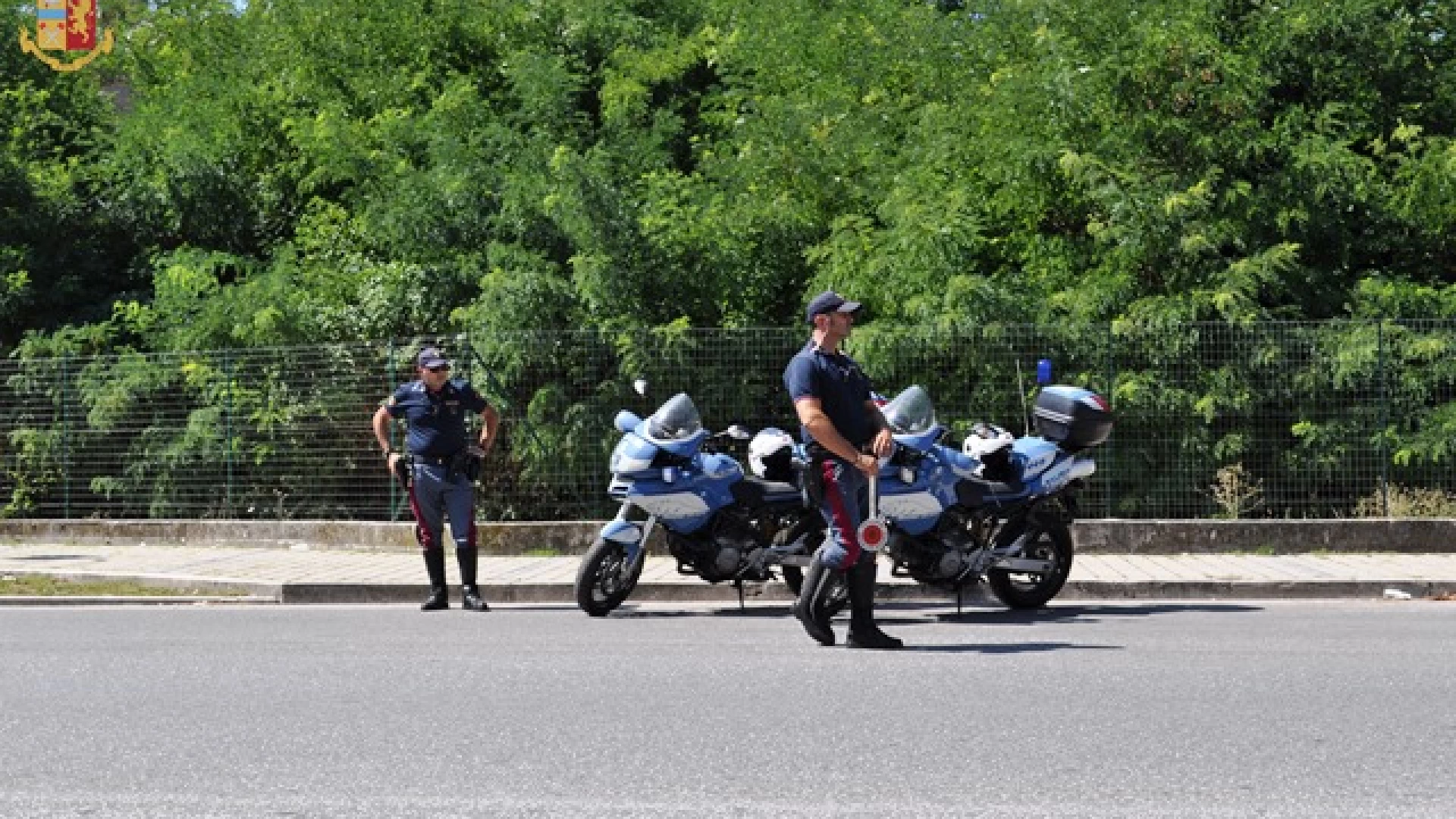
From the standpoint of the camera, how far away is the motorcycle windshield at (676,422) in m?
13.1

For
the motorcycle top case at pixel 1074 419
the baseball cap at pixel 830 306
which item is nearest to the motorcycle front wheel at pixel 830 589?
the baseball cap at pixel 830 306

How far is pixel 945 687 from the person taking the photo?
9086 mm

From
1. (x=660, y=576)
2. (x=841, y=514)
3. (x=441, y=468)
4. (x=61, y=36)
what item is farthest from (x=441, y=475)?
(x=61, y=36)

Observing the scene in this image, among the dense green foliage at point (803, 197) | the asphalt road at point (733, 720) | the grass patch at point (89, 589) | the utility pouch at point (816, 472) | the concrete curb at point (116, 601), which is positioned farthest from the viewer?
the dense green foliage at point (803, 197)

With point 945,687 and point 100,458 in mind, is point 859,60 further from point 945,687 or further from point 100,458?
point 945,687

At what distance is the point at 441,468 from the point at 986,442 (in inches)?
148

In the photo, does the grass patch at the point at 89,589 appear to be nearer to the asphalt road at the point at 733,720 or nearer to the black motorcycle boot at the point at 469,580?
the black motorcycle boot at the point at 469,580

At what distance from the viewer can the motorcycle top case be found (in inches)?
523

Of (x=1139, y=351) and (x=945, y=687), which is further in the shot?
(x=1139, y=351)

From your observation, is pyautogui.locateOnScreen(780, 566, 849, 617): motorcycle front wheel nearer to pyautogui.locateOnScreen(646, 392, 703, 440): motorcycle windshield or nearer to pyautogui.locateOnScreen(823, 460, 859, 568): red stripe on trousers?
pyautogui.locateOnScreen(823, 460, 859, 568): red stripe on trousers

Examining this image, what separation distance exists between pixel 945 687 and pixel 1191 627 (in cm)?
333

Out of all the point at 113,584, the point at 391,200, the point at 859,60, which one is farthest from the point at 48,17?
the point at 113,584

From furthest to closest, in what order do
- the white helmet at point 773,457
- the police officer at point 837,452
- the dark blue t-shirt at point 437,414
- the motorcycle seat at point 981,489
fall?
the dark blue t-shirt at point 437,414, the white helmet at point 773,457, the motorcycle seat at point 981,489, the police officer at point 837,452

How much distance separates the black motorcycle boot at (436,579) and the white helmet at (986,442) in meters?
3.67
